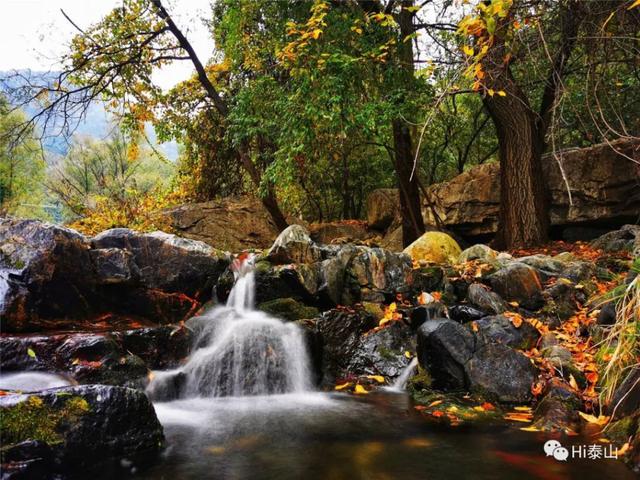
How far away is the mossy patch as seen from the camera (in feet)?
9.68

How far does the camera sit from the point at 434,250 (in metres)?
8.13

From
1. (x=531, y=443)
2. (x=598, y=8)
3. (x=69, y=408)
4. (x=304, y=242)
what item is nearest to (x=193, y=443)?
(x=69, y=408)

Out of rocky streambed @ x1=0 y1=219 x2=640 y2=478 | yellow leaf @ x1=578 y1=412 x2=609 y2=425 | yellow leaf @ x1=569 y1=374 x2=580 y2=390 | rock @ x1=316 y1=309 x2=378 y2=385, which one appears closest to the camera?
rocky streambed @ x1=0 y1=219 x2=640 y2=478

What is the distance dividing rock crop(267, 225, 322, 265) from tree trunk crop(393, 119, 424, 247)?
4.13 metres

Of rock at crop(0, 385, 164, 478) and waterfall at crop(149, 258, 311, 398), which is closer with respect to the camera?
rock at crop(0, 385, 164, 478)

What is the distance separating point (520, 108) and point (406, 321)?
5525mm

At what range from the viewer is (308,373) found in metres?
5.50

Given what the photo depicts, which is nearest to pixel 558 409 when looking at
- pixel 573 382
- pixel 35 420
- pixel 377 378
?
pixel 573 382

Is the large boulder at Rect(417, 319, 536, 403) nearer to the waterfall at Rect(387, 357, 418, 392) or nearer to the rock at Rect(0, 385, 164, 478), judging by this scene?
the waterfall at Rect(387, 357, 418, 392)

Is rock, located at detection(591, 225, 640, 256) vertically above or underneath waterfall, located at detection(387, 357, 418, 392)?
above

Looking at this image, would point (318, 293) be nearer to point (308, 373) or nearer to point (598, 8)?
point (308, 373)

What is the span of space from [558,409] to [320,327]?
3.08m

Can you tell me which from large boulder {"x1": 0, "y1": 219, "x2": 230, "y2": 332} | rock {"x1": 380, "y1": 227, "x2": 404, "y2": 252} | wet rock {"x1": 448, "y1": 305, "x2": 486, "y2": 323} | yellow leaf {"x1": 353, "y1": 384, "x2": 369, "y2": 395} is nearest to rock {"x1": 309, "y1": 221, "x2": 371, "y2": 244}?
rock {"x1": 380, "y1": 227, "x2": 404, "y2": 252}

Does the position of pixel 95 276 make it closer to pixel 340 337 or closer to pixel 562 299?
pixel 340 337
